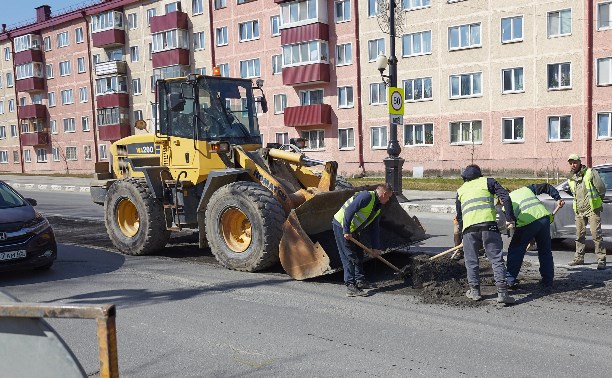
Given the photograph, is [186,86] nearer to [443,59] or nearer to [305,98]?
[443,59]

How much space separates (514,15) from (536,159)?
7.14 m

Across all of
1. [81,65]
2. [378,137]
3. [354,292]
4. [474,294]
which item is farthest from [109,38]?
[474,294]

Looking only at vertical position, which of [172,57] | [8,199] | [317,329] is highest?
[172,57]

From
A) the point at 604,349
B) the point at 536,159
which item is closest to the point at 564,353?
the point at 604,349

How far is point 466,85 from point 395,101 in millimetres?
15358

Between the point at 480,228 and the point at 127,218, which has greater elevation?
the point at 480,228

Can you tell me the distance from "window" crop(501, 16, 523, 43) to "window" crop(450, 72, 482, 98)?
7.16 feet

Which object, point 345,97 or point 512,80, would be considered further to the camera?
point 345,97

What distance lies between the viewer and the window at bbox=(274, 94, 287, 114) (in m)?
37.0

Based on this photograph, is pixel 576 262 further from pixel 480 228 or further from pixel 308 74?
pixel 308 74

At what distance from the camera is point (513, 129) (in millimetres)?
28453

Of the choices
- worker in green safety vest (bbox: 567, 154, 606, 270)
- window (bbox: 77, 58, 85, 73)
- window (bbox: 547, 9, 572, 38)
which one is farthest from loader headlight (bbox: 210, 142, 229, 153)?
window (bbox: 77, 58, 85, 73)

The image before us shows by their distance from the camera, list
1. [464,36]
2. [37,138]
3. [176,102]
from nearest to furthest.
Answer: [176,102] → [464,36] → [37,138]

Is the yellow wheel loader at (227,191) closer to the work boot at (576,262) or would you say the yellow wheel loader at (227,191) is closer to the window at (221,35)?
the work boot at (576,262)
